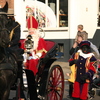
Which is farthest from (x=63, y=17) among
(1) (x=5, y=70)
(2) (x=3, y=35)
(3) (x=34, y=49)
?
(2) (x=3, y=35)

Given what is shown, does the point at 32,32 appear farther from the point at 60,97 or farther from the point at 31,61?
the point at 60,97

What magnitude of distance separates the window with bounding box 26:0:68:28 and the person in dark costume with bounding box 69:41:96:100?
8.70m

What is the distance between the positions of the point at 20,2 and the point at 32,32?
8760 millimetres

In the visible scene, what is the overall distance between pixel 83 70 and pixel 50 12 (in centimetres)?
903

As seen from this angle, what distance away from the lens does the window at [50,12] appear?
1669 centimetres

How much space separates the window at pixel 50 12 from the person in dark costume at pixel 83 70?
8697mm

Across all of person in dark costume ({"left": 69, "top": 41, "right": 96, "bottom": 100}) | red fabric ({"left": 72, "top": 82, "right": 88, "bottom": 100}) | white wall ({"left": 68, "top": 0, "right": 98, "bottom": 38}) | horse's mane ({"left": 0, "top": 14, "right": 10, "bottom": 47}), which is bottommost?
red fabric ({"left": 72, "top": 82, "right": 88, "bottom": 100})

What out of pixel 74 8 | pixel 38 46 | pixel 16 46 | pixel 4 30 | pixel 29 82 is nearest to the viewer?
pixel 4 30

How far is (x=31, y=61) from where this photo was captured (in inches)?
296

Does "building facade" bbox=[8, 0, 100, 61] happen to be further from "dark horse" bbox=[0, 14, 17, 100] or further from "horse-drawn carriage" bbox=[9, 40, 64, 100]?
"dark horse" bbox=[0, 14, 17, 100]

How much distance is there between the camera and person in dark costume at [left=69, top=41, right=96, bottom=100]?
26.0 feet

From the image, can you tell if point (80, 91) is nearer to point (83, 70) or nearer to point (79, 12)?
point (83, 70)

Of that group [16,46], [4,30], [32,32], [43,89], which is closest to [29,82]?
[43,89]

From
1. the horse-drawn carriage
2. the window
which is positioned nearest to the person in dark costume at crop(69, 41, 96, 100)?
the horse-drawn carriage
